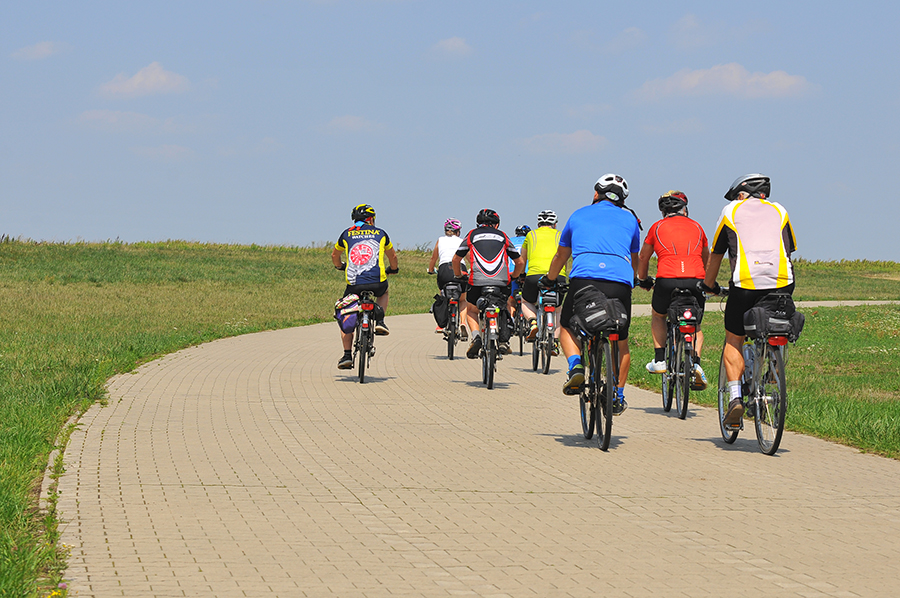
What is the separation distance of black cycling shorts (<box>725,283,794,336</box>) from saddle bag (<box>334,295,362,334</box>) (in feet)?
18.5

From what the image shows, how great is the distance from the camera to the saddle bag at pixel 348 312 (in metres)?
13.0

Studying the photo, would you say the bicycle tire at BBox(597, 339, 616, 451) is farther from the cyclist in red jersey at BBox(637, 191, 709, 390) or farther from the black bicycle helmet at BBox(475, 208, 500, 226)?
the black bicycle helmet at BBox(475, 208, 500, 226)

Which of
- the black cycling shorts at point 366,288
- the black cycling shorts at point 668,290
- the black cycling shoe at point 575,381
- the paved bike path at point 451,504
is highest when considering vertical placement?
the black cycling shorts at point 668,290

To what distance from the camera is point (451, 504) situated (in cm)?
638

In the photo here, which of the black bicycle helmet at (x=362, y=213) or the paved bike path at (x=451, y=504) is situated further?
the black bicycle helmet at (x=362, y=213)

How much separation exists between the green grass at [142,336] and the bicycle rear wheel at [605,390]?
2197 millimetres

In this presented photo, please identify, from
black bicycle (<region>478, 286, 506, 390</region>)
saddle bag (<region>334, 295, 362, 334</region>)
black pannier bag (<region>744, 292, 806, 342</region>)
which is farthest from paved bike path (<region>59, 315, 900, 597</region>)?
saddle bag (<region>334, 295, 362, 334</region>)

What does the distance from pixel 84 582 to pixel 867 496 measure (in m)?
4.74

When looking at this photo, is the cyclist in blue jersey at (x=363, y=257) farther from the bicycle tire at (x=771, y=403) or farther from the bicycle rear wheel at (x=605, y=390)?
the bicycle tire at (x=771, y=403)

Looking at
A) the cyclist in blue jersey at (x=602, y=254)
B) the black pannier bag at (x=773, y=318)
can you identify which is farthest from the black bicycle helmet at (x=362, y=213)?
the black pannier bag at (x=773, y=318)

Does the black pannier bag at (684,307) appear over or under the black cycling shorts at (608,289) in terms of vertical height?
under

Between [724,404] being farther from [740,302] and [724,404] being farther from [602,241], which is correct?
[602,241]

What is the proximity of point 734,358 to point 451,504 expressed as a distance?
3124 mm

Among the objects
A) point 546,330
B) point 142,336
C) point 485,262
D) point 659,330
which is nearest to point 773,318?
point 659,330
